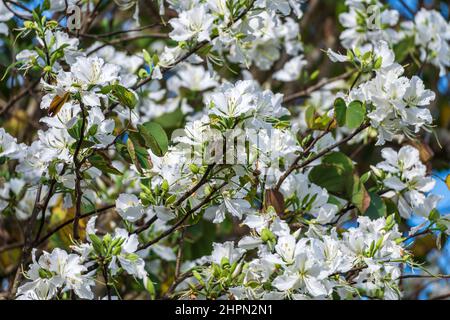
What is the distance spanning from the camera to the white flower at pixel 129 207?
1.78 m

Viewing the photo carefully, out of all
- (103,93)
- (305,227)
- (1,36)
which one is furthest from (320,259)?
(1,36)

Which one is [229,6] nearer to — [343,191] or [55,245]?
[343,191]

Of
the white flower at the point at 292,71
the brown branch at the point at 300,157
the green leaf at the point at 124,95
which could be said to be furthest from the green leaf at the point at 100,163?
the white flower at the point at 292,71

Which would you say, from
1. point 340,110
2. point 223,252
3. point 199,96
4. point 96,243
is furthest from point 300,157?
point 199,96

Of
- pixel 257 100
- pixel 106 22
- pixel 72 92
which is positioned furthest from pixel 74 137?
pixel 106 22

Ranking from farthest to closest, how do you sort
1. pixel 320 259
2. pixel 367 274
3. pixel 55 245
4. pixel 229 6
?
pixel 55 245 → pixel 229 6 → pixel 367 274 → pixel 320 259

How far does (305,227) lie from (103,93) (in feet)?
1.90

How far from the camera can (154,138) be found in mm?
1797

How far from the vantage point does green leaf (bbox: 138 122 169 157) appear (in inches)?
70.4

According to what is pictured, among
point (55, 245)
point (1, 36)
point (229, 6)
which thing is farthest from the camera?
point (1, 36)

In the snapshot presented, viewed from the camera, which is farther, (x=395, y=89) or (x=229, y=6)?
(x=229, y=6)

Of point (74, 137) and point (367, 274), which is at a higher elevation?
point (74, 137)
